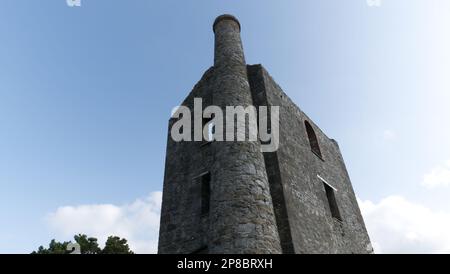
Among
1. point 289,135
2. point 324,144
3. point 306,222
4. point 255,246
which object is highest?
point 324,144

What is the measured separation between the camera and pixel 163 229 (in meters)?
9.10

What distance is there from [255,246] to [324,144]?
809 centimetres

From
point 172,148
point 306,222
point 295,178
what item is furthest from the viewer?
point 172,148

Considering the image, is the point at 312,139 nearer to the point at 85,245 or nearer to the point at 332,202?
the point at 332,202

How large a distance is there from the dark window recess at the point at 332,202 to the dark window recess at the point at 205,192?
4.07 meters

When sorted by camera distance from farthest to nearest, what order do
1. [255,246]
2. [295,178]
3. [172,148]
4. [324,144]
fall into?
[324,144] < [172,148] < [295,178] < [255,246]

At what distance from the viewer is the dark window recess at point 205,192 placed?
853cm

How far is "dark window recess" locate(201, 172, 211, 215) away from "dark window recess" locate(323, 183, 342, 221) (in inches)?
160

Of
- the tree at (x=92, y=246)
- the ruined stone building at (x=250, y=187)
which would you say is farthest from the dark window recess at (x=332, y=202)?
the tree at (x=92, y=246)

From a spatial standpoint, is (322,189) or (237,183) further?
(322,189)

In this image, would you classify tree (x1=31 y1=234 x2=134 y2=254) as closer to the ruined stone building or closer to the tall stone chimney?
the ruined stone building

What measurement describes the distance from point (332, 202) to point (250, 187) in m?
5.24
